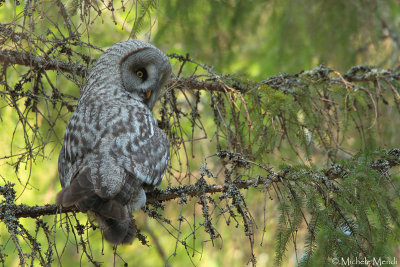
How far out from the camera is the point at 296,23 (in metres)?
5.46

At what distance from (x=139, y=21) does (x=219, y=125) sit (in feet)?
2.94

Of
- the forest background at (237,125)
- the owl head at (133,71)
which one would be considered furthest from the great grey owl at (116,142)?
the forest background at (237,125)

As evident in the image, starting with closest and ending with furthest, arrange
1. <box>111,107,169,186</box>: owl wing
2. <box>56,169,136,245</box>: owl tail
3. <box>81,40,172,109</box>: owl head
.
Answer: <box>56,169,136,245</box>: owl tail
<box>111,107,169,186</box>: owl wing
<box>81,40,172,109</box>: owl head

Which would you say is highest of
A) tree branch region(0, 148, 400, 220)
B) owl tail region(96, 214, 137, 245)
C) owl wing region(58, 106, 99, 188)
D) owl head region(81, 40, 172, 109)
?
owl head region(81, 40, 172, 109)

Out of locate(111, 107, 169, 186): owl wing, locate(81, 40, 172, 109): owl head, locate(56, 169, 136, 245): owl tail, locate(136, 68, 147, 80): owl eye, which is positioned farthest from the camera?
locate(136, 68, 147, 80): owl eye

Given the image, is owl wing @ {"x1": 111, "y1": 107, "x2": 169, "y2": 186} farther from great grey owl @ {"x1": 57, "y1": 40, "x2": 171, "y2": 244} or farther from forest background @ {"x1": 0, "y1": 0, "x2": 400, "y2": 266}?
forest background @ {"x1": 0, "y1": 0, "x2": 400, "y2": 266}

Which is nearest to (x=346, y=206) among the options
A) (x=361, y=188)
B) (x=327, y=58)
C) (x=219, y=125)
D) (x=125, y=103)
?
(x=361, y=188)

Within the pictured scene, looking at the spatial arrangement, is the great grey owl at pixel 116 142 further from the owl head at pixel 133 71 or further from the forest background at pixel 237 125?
the forest background at pixel 237 125

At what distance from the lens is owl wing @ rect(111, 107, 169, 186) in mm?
3011

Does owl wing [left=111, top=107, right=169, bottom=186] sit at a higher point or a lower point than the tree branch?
higher

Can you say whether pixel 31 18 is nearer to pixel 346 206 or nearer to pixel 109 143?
pixel 109 143

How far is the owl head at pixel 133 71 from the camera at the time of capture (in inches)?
141

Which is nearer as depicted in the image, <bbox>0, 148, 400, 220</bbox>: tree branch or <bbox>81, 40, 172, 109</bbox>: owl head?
<bbox>0, 148, 400, 220</bbox>: tree branch

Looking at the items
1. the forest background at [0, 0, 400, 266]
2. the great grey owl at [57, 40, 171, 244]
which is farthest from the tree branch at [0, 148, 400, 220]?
the great grey owl at [57, 40, 171, 244]
